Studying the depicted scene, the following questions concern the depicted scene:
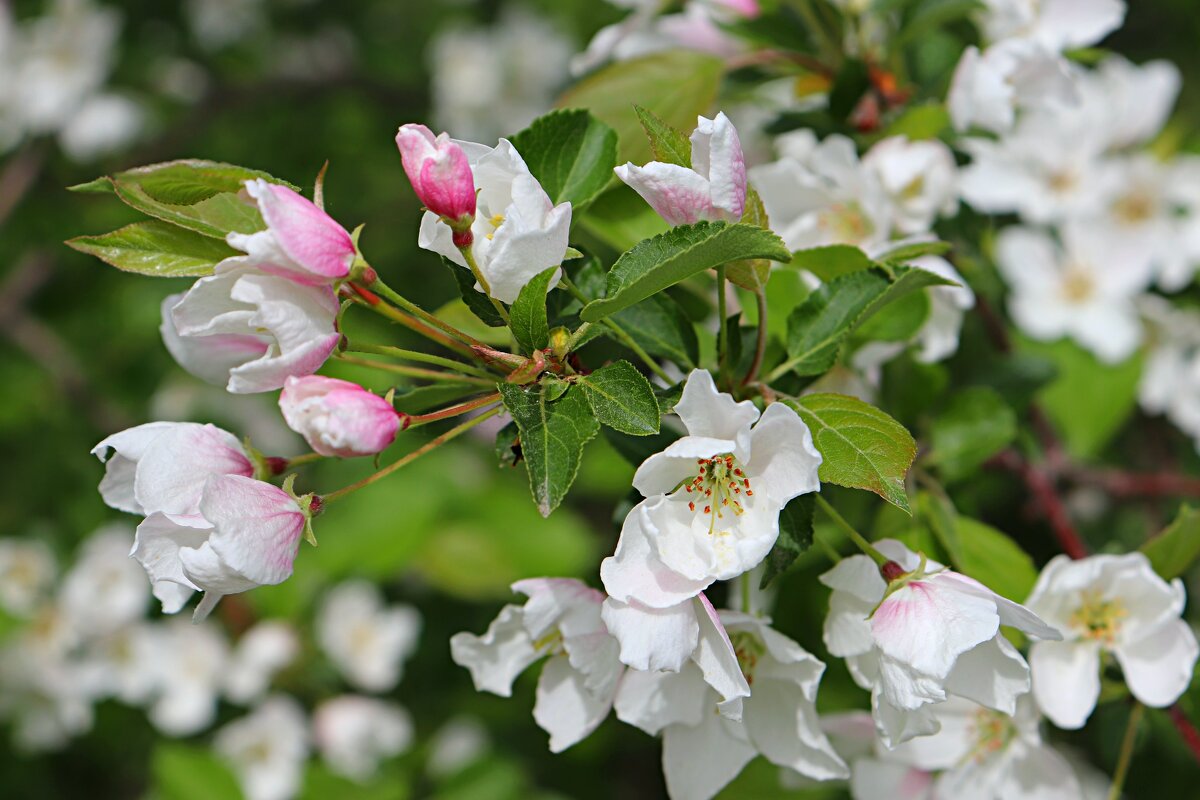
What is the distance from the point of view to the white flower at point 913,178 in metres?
→ 1.45

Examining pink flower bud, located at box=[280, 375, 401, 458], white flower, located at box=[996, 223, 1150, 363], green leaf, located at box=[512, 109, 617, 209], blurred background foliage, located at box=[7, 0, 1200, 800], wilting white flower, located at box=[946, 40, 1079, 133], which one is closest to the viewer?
pink flower bud, located at box=[280, 375, 401, 458]

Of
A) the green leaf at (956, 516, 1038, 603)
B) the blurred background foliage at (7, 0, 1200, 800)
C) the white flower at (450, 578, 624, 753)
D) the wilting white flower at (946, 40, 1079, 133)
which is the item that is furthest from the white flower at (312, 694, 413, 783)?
the wilting white flower at (946, 40, 1079, 133)

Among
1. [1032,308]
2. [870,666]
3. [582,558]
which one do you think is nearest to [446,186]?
[870,666]

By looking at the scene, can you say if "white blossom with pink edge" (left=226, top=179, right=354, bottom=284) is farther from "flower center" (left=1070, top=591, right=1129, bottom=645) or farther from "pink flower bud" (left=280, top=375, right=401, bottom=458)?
"flower center" (left=1070, top=591, right=1129, bottom=645)

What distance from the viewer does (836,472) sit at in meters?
0.93

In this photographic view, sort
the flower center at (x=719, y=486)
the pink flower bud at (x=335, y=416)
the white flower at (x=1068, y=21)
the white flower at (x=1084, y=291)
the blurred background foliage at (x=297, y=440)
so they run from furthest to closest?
the blurred background foliage at (x=297, y=440), the white flower at (x=1084, y=291), the white flower at (x=1068, y=21), the flower center at (x=719, y=486), the pink flower bud at (x=335, y=416)

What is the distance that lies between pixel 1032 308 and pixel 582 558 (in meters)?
1.31

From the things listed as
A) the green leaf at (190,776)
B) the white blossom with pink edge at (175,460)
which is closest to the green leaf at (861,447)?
the white blossom with pink edge at (175,460)

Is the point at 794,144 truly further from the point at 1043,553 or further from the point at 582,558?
the point at 582,558


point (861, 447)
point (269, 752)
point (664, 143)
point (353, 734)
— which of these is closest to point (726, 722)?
point (861, 447)

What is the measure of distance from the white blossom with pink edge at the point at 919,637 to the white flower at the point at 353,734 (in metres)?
1.46

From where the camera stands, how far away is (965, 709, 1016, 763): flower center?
126 cm

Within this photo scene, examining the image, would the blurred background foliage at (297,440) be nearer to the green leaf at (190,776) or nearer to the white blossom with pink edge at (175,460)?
the green leaf at (190,776)

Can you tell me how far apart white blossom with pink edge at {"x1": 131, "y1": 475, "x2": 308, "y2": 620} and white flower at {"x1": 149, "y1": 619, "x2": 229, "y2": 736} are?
149cm
